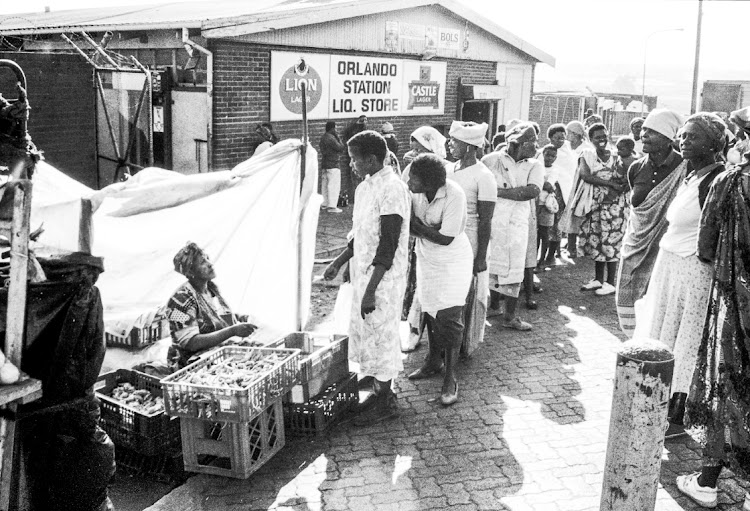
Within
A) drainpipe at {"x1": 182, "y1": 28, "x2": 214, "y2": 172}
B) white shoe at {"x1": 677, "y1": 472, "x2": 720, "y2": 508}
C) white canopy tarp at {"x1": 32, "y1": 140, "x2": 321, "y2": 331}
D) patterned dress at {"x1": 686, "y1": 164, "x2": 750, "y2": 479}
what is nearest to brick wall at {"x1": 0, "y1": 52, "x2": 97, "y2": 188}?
drainpipe at {"x1": 182, "y1": 28, "x2": 214, "y2": 172}

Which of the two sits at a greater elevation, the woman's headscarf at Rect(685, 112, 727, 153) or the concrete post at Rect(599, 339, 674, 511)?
the woman's headscarf at Rect(685, 112, 727, 153)

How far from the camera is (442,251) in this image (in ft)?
17.9

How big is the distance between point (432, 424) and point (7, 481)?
286 cm

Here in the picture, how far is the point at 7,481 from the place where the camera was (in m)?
3.18

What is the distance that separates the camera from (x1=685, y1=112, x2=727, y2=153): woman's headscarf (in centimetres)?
450

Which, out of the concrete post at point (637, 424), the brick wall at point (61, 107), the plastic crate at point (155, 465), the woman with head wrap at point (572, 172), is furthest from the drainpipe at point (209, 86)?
the concrete post at point (637, 424)

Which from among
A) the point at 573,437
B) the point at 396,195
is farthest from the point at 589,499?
the point at 396,195

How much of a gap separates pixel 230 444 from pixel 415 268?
2994mm

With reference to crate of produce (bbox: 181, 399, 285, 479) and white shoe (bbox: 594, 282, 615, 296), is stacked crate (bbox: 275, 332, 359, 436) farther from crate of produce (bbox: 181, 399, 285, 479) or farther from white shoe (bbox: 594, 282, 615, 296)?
white shoe (bbox: 594, 282, 615, 296)

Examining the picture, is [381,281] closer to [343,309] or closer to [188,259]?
[343,309]

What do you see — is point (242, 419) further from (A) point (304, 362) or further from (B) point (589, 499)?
(B) point (589, 499)

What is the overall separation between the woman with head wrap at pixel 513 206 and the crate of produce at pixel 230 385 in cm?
320

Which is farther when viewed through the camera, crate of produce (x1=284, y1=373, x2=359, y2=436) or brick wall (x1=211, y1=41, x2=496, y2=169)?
brick wall (x1=211, y1=41, x2=496, y2=169)

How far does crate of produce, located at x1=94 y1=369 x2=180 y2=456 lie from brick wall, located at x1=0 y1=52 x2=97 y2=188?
326 inches
